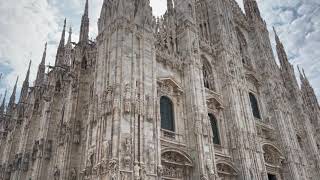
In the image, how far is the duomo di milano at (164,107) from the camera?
15.6m

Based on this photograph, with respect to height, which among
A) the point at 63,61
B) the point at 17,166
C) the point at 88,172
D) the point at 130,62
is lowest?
the point at 88,172

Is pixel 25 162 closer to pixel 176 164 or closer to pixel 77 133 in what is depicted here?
pixel 77 133

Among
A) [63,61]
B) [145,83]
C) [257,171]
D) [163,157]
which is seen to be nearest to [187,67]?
[145,83]

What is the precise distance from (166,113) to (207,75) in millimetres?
7318

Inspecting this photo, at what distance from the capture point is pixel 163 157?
17.3 meters

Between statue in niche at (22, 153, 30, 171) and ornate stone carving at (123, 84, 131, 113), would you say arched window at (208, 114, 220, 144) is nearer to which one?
ornate stone carving at (123, 84, 131, 113)

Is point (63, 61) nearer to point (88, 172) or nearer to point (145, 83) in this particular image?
point (145, 83)

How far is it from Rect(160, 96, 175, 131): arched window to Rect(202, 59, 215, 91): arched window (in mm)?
5530

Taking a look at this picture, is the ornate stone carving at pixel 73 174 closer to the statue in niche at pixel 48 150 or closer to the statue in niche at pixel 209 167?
the statue in niche at pixel 48 150

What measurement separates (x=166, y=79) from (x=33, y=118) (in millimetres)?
16879

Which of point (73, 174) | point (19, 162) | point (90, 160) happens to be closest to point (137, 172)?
point (90, 160)

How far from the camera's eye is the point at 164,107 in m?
19.8

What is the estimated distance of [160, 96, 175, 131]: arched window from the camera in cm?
1905

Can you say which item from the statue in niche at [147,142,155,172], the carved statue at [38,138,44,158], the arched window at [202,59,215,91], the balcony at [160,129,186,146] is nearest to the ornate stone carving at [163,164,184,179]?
the balcony at [160,129,186,146]
